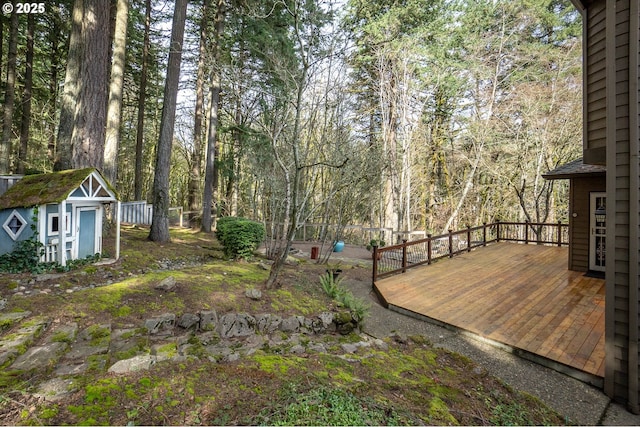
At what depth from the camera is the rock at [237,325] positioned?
347 centimetres

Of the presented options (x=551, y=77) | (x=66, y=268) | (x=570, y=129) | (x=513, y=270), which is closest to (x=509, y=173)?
(x=570, y=129)

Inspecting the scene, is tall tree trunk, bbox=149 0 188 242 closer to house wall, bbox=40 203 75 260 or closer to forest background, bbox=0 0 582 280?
forest background, bbox=0 0 582 280

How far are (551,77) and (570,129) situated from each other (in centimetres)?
197

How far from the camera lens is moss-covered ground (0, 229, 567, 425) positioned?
1.79m

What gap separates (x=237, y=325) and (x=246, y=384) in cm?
147

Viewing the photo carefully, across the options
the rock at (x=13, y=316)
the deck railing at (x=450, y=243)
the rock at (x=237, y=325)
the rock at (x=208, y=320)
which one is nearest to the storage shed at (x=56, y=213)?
the rock at (x=13, y=316)

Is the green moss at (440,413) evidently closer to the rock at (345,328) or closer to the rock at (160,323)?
the rock at (345,328)

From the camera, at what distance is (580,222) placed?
6.91 meters

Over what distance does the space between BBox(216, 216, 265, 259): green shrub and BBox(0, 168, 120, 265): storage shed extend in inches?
90.7

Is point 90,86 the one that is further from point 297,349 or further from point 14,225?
point 297,349

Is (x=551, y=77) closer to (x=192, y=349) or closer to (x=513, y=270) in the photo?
(x=513, y=270)

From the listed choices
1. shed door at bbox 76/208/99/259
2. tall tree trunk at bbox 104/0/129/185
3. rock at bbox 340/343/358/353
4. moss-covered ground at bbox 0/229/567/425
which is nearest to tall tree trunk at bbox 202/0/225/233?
tall tree trunk at bbox 104/0/129/185

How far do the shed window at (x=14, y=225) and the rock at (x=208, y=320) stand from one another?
337 centimetres

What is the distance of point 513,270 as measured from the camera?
7207 millimetres
